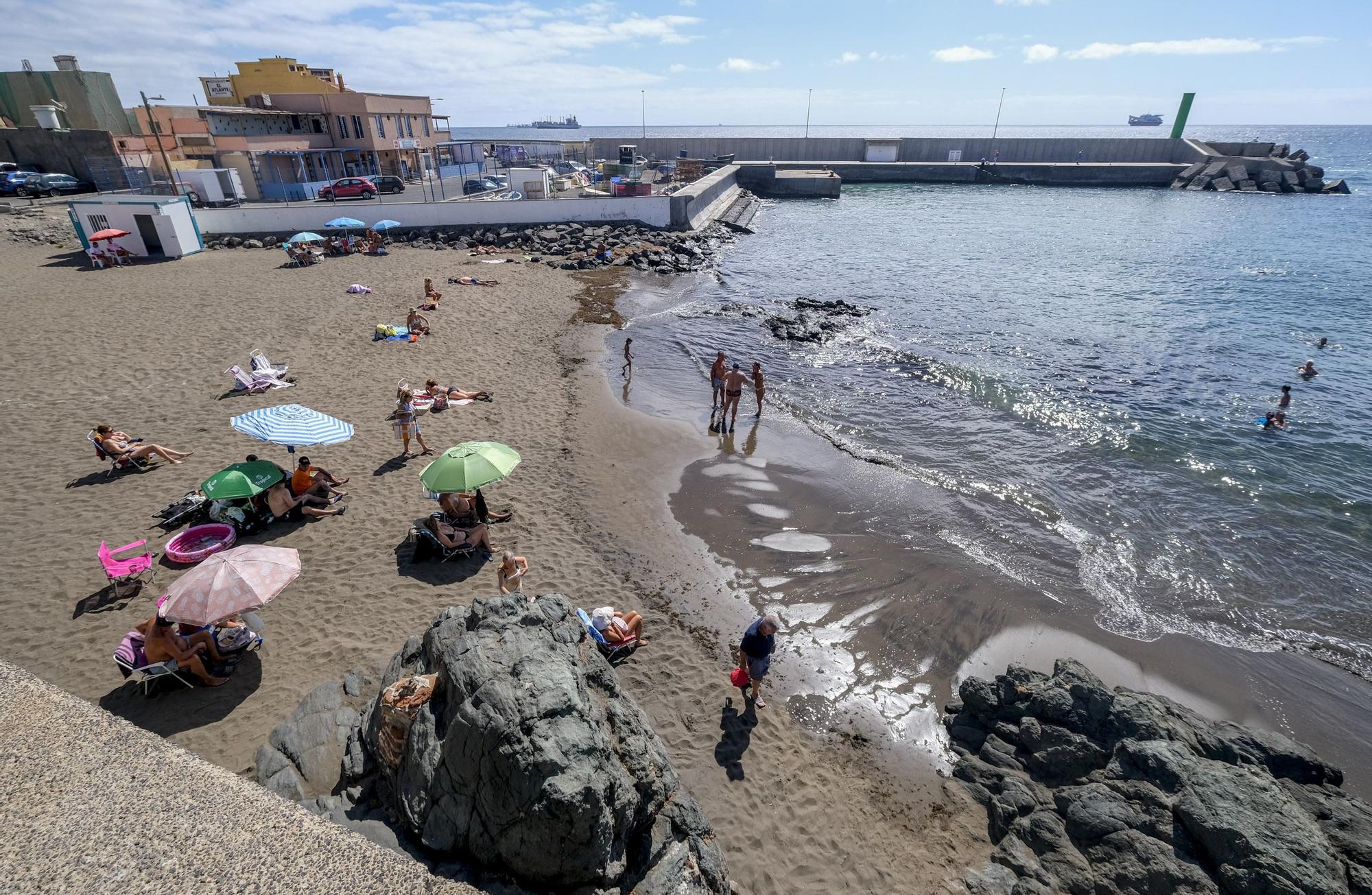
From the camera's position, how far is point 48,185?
116 feet

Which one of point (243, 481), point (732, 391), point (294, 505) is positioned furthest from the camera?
point (732, 391)

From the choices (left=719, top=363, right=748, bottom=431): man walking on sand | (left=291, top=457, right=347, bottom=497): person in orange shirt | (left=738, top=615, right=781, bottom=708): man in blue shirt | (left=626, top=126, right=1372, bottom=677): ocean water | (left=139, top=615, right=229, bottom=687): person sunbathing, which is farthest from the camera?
(left=719, top=363, right=748, bottom=431): man walking on sand

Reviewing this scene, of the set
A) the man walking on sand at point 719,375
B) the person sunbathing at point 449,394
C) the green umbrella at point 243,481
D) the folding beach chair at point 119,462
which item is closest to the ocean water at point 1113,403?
the man walking on sand at point 719,375

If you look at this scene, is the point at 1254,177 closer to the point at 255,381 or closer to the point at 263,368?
the point at 263,368

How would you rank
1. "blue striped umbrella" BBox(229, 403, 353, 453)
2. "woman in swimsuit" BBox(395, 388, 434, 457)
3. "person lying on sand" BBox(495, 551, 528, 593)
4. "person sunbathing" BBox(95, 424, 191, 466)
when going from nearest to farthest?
"person lying on sand" BBox(495, 551, 528, 593) < "blue striped umbrella" BBox(229, 403, 353, 453) < "person sunbathing" BBox(95, 424, 191, 466) < "woman in swimsuit" BBox(395, 388, 434, 457)

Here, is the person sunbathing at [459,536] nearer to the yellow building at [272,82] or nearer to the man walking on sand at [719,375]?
the man walking on sand at [719,375]

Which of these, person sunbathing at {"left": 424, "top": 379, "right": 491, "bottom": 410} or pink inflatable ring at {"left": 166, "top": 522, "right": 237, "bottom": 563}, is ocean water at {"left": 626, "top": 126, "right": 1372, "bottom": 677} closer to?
person sunbathing at {"left": 424, "top": 379, "right": 491, "bottom": 410}

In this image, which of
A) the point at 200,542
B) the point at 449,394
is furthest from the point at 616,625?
the point at 449,394

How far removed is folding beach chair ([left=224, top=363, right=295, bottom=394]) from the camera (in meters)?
14.6

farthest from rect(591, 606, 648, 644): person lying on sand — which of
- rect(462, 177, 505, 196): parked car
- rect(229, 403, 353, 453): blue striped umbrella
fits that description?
rect(462, 177, 505, 196): parked car

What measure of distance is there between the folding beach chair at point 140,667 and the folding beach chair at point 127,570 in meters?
1.66

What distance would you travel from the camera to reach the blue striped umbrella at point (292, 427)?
9875mm

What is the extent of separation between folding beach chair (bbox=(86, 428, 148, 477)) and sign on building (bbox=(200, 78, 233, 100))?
57.8 meters

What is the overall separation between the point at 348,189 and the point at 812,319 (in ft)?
97.7
